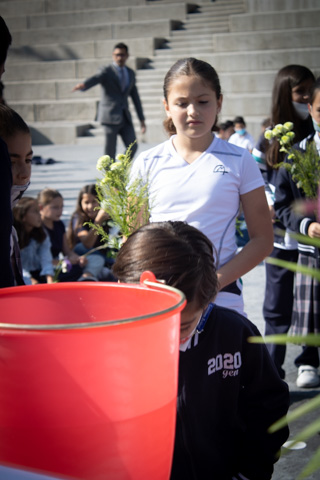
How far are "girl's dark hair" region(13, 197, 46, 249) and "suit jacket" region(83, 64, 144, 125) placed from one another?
21.3 ft

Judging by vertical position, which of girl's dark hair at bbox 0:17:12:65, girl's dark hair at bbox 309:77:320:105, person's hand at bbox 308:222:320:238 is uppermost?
girl's dark hair at bbox 0:17:12:65

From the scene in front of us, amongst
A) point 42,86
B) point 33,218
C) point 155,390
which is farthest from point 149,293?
point 42,86

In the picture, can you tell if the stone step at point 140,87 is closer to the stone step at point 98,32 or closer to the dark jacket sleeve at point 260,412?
the stone step at point 98,32

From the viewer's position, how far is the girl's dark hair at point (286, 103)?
3926 millimetres

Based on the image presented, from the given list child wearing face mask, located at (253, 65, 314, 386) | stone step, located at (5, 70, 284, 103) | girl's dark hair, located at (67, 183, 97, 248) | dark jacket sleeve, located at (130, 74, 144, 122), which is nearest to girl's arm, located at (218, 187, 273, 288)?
child wearing face mask, located at (253, 65, 314, 386)

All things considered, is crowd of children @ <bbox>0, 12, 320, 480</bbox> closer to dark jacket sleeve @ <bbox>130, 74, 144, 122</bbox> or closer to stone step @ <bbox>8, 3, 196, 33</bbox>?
dark jacket sleeve @ <bbox>130, 74, 144, 122</bbox>

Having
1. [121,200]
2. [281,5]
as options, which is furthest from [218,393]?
[281,5]

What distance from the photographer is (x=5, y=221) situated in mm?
1370

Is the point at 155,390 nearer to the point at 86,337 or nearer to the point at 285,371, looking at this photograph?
the point at 86,337

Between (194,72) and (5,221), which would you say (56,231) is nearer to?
(194,72)

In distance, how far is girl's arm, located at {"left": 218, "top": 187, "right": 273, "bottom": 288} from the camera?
8.16 feet

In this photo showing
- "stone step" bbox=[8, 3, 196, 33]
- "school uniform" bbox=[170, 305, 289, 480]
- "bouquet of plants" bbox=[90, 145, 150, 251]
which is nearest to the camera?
"school uniform" bbox=[170, 305, 289, 480]

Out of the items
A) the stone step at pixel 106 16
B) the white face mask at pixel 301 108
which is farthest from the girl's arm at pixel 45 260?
the stone step at pixel 106 16

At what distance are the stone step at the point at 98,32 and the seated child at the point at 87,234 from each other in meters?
15.6
